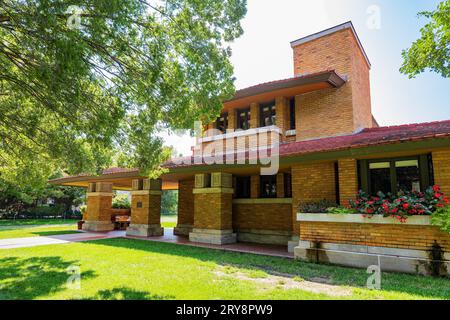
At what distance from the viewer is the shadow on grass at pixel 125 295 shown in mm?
4949

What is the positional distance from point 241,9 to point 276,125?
264 inches

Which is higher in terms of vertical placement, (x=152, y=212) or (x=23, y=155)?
(x=23, y=155)

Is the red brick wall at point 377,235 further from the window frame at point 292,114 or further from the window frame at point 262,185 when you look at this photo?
the window frame at point 292,114

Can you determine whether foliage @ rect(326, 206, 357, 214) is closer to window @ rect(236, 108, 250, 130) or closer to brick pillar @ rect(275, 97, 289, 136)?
brick pillar @ rect(275, 97, 289, 136)

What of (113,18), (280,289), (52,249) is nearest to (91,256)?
(52,249)

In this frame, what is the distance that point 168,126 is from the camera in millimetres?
7457

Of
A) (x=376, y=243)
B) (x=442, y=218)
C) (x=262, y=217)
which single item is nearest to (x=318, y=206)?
(x=376, y=243)

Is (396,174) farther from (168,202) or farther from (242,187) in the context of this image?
(168,202)

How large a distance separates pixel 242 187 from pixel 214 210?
2.39m

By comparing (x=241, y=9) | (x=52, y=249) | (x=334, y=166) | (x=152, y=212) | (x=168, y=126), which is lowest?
(x=52, y=249)

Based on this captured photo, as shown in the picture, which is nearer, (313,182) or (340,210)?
(340,210)

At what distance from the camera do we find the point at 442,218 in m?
6.34

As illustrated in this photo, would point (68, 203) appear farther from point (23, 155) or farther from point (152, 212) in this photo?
point (23, 155)
